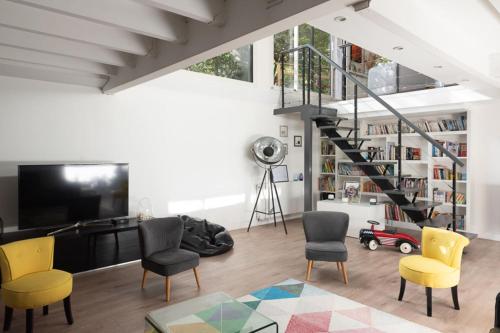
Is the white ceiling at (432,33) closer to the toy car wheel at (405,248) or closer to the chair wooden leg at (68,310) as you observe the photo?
the toy car wheel at (405,248)

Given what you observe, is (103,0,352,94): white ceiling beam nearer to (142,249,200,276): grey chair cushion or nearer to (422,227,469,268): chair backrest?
(142,249,200,276): grey chair cushion

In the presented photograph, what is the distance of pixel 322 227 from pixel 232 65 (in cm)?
396

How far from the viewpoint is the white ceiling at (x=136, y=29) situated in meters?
2.30

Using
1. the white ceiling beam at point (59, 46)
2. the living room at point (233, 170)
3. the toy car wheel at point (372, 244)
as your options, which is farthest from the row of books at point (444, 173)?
the white ceiling beam at point (59, 46)

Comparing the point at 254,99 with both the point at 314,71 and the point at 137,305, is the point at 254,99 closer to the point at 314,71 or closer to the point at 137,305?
the point at 314,71

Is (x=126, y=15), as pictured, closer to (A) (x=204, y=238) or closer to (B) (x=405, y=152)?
(A) (x=204, y=238)

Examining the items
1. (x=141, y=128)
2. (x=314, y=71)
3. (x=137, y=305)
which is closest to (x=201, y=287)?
(x=137, y=305)

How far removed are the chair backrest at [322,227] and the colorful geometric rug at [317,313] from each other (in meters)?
0.70

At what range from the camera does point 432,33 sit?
312 cm

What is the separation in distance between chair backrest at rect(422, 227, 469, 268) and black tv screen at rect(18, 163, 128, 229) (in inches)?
152

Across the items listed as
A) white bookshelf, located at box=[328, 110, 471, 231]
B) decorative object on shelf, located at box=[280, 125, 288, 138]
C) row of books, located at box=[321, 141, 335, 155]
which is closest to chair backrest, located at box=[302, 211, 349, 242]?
white bookshelf, located at box=[328, 110, 471, 231]

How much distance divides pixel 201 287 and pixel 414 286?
2451 mm

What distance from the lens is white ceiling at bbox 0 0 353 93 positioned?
2.30 m

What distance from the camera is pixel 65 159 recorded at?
4613 mm
